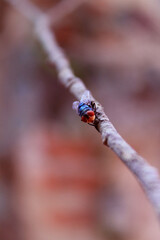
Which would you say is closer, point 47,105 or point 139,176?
point 139,176

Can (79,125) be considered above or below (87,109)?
above

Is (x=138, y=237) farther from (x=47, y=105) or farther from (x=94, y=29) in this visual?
(x=94, y=29)

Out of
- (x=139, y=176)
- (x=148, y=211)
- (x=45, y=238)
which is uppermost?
(x=148, y=211)

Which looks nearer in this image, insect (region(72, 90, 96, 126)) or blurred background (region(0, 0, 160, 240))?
insect (region(72, 90, 96, 126))

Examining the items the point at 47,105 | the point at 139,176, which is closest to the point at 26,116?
the point at 47,105

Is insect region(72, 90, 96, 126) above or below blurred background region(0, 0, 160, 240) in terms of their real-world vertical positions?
below

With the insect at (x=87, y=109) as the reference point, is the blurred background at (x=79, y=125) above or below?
above

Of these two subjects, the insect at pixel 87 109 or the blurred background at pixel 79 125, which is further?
the blurred background at pixel 79 125

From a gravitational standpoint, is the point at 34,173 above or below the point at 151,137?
below
